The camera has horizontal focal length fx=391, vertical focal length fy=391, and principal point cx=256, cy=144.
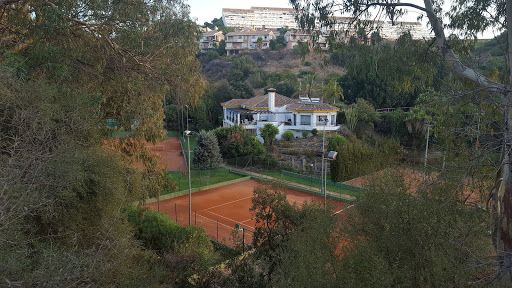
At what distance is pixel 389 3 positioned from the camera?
10844mm

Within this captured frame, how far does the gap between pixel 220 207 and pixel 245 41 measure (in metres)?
79.3

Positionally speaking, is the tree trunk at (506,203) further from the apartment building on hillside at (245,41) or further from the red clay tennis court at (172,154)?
the apartment building on hillside at (245,41)

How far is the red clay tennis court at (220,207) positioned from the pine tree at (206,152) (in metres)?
4.01

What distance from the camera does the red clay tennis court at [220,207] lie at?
1903 cm

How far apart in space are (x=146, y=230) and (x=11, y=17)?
8487 mm

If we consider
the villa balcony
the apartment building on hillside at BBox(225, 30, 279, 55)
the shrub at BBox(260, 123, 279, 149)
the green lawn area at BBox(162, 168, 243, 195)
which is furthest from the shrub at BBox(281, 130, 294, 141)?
the apartment building on hillside at BBox(225, 30, 279, 55)

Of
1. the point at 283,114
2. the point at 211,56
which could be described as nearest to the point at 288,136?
the point at 283,114

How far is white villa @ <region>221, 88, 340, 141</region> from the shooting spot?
128 feet

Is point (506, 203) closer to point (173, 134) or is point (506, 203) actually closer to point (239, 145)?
point (239, 145)

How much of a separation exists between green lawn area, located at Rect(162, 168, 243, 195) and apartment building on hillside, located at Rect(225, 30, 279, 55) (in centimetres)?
6801

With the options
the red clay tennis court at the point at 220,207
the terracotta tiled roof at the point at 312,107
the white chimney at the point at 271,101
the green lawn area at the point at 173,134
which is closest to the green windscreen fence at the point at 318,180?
the red clay tennis court at the point at 220,207

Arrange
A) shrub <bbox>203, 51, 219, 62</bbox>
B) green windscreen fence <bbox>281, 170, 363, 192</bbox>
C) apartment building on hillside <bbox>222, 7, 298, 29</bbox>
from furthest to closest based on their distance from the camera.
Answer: apartment building on hillside <bbox>222, 7, 298, 29</bbox> < shrub <bbox>203, 51, 219, 62</bbox> < green windscreen fence <bbox>281, 170, 363, 192</bbox>

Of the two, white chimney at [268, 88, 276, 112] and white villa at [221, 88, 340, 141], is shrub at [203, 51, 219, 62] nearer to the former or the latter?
white villa at [221, 88, 340, 141]

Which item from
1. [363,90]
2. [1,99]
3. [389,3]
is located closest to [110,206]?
[1,99]
